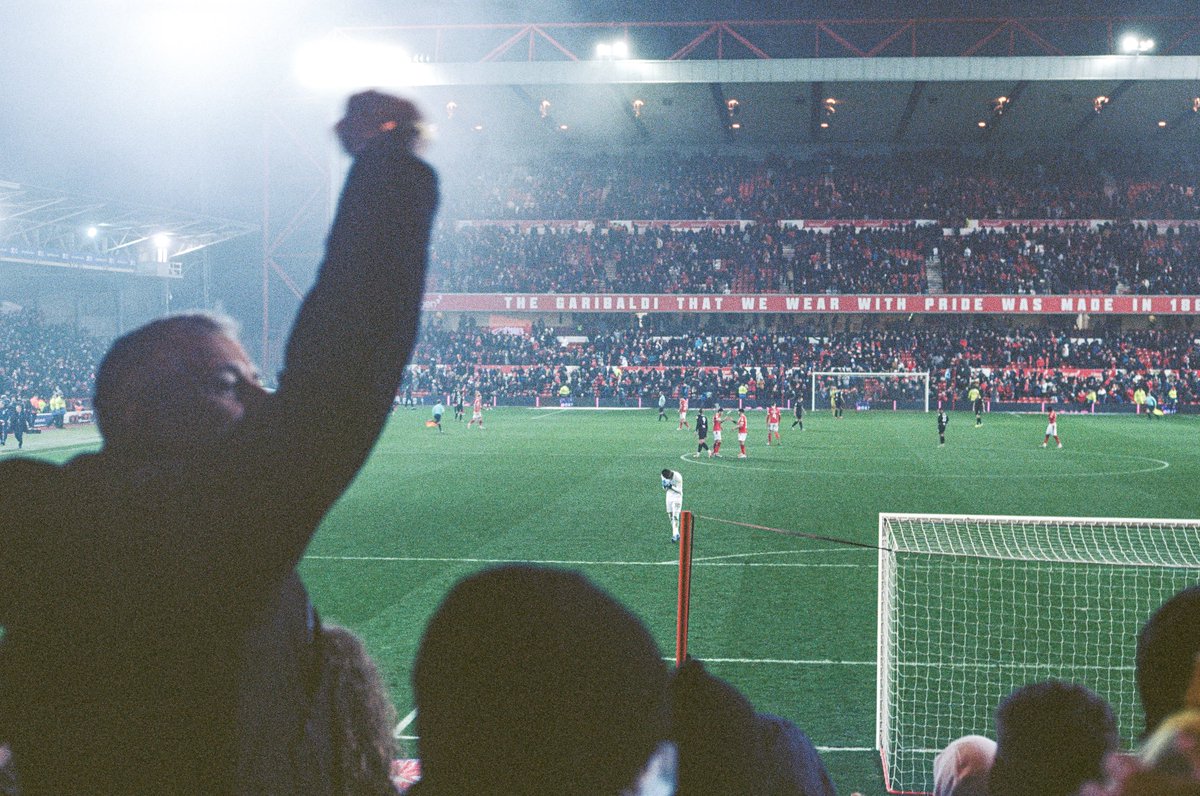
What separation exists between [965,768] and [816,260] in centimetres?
5122

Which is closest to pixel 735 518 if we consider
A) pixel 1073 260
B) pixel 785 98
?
pixel 785 98

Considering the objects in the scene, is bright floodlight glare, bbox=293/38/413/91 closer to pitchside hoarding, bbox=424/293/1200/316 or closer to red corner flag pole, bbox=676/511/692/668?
pitchside hoarding, bbox=424/293/1200/316

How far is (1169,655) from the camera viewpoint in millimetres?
1437

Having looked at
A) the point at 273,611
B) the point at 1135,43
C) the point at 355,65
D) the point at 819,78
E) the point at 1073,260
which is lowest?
the point at 273,611

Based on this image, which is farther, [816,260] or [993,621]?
[816,260]

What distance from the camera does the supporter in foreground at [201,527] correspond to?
1383 millimetres

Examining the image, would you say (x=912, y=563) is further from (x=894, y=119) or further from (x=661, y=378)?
(x=894, y=119)

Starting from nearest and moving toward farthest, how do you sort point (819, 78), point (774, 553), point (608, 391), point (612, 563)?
point (612, 563), point (774, 553), point (819, 78), point (608, 391)

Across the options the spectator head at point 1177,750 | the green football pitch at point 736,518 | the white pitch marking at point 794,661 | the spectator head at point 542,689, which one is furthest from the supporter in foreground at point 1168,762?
the white pitch marking at point 794,661

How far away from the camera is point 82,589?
57.4 inches

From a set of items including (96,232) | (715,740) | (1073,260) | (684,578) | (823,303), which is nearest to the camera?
(715,740)

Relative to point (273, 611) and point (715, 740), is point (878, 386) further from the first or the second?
point (273, 611)

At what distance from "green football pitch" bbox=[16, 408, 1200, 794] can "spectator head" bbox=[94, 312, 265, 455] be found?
0.51 meters

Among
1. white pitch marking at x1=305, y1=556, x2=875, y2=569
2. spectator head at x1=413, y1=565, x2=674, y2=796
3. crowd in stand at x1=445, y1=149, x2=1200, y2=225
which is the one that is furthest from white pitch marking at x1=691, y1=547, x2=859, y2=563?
crowd in stand at x1=445, y1=149, x2=1200, y2=225
